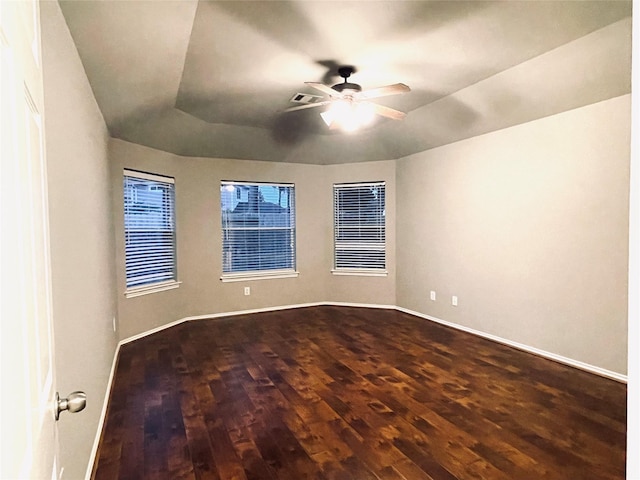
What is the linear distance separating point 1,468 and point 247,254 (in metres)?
5.39

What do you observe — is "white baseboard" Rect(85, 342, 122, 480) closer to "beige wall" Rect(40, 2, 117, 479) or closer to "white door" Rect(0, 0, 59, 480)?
"beige wall" Rect(40, 2, 117, 479)

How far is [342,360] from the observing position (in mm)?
3750

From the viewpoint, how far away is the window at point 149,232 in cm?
441

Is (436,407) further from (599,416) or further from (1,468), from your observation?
(1,468)

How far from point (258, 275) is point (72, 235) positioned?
405 centimetres

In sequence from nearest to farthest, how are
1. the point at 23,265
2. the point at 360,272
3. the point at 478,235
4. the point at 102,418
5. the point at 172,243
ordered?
1. the point at 23,265
2. the point at 102,418
3. the point at 478,235
4. the point at 172,243
5. the point at 360,272

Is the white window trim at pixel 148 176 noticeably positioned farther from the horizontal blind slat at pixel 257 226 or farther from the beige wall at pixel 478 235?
the horizontal blind slat at pixel 257 226

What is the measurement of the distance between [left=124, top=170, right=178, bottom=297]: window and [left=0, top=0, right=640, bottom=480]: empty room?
0.11 feet

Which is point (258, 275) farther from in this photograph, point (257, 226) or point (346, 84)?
point (346, 84)

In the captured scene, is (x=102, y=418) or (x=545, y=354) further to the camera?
(x=545, y=354)

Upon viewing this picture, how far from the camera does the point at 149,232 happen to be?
4.70 m

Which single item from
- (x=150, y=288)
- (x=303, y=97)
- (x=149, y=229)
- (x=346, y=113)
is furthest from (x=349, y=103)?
(x=150, y=288)

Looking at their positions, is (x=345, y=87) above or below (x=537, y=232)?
above

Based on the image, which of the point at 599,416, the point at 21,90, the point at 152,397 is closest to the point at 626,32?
the point at 599,416
